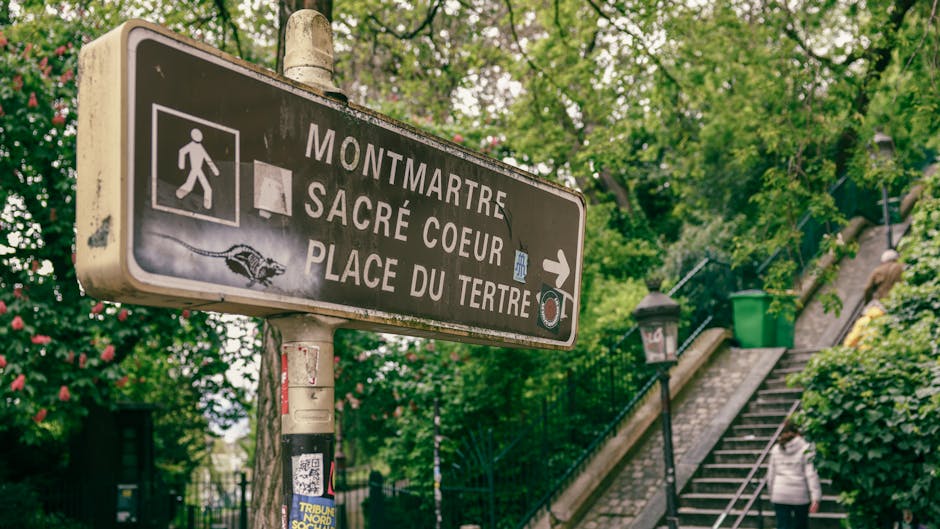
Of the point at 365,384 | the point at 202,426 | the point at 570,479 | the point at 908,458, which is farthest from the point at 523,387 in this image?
the point at 202,426

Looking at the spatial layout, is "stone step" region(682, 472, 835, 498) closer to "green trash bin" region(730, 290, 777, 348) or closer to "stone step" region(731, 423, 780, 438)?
"stone step" region(731, 423, 780, 438)

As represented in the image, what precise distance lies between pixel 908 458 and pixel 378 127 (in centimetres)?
747

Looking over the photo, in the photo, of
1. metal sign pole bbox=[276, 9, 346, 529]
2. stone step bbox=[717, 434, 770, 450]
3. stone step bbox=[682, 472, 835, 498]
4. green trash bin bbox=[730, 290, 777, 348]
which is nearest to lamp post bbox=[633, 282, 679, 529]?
stone step bbox=[682, 472, 835, 498]

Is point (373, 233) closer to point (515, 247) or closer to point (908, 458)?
point (515, 247)

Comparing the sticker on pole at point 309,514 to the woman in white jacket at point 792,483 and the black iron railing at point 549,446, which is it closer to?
the woman in white jacket at point 792,483

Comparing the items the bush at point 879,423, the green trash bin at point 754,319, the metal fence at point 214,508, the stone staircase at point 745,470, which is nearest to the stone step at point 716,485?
the stone staircase at point 745,470

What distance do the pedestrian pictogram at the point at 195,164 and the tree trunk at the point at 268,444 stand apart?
3.07m

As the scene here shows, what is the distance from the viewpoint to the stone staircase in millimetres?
11039

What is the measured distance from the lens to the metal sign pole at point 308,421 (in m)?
1.91

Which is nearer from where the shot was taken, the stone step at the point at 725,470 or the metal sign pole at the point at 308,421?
the metal sign pole at the point at 308,421

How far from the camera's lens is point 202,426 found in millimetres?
21844

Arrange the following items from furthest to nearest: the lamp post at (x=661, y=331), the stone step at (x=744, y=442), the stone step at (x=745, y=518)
Answer: the stone step at (x=744, y=442) → the stone step at (x=745, y=518) → the lamp post at (x=661, y=331)

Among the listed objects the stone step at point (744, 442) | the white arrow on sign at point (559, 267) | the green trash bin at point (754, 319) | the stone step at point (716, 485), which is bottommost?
the stone step at point (716, 485)

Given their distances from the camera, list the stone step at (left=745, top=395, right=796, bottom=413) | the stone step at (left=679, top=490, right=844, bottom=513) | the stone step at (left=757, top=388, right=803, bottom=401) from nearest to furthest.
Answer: the stone step at (left=679, top=490, right=844, bottom=513)
the stone step at (left=745, top=395, right=796, bottom=413)
the stone step at (left=757, top=388, right=803, bottom=401)
